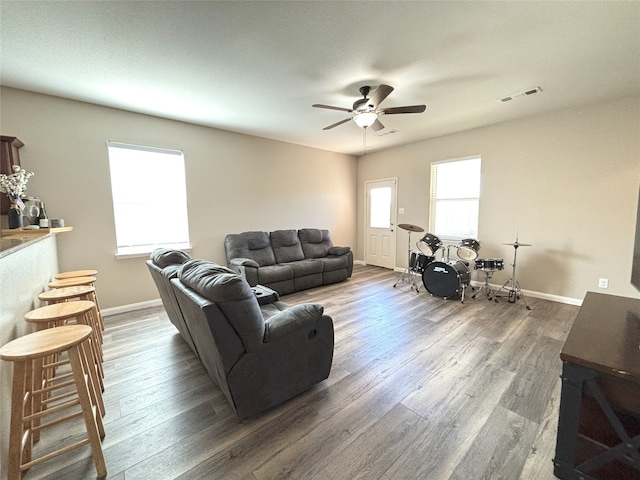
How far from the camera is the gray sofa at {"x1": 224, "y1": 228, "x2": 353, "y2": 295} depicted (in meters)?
4.07

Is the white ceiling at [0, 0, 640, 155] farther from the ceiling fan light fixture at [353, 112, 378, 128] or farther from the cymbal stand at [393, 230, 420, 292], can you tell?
the cymbal stand at [393, 230, 420, 292]

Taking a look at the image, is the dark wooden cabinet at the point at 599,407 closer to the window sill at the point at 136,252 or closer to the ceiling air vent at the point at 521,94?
the ceiling air vent at the point at 521,94

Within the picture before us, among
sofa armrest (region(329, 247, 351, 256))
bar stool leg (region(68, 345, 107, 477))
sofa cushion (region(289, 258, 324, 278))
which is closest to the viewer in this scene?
bar stool leg (region(68, 345, 107, 477))

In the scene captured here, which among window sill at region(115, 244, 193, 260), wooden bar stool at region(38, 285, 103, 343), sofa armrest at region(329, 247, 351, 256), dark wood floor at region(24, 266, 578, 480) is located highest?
window sill at region(115, 244, 193, 260)

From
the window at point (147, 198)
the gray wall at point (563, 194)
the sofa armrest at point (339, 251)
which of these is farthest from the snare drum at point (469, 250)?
the window at point (147, 198)

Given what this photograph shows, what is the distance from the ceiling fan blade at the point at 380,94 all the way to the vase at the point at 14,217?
11.9 feet

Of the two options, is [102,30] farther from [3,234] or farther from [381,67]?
[381,67]

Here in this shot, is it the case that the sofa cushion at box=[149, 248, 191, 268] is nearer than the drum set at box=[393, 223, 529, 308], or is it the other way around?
the sofa cushion at box=[149, 248, 191, 268]

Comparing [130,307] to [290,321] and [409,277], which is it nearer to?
[290,321]

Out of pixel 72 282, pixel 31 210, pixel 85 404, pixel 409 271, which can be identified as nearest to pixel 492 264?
pixel 409 271

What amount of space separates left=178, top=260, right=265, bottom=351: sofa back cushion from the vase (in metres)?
2.28

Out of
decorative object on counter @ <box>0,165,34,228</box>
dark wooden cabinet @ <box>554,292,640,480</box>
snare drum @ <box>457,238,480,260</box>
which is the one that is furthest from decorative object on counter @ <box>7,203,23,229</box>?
snare drum @ <box>457,238,480,260</box>

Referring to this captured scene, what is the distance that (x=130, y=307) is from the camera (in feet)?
11.9

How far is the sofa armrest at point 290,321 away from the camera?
168 centimetres
